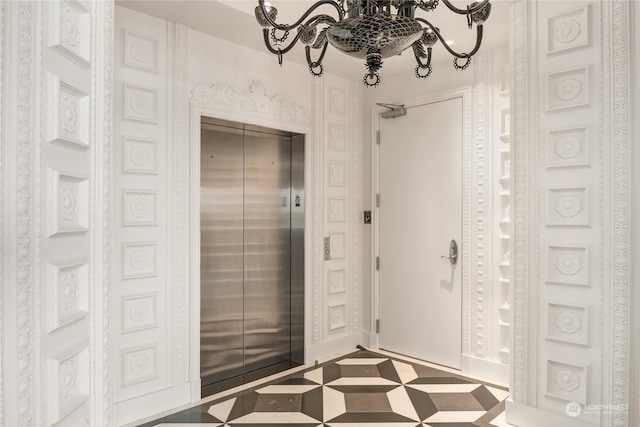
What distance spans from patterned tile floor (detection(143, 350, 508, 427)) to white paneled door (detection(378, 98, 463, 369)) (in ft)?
1.16

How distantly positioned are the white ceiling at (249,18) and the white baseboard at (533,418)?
2342 mm

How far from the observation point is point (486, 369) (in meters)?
3.41

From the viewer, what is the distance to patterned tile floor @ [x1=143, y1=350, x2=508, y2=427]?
2.73 m

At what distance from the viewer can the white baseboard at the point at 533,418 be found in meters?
2.45

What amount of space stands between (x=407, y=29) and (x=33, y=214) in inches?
42.6

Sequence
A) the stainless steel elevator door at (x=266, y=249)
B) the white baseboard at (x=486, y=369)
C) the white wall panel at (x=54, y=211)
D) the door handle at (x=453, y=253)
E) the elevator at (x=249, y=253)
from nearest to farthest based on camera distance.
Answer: the white wall panel at (x=54, y=211) → the elevator at (x=249, y=253) → the white baseboard at (x=486, y=369) → the stainless steel elevator door at (x=266, y=249) → the door handle at (x=453, y=253)

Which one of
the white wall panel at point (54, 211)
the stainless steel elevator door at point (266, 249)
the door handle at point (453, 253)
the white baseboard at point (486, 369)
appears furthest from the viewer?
the door handle at point (453, 253)

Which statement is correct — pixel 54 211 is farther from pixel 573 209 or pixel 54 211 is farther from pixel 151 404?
pixel 573 209

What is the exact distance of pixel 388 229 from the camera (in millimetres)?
4082

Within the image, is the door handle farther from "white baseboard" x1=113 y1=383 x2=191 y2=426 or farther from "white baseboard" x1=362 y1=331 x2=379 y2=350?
"white baseboard" x1=113 y1=383 x2=191 y2=426

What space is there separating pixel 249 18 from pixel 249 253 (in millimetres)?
1651

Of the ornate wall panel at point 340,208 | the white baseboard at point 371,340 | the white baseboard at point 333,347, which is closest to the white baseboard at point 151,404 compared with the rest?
the white baseboard at point 333,347

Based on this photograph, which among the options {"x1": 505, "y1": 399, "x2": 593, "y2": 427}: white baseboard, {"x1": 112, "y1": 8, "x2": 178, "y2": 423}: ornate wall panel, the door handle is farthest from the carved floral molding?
{"x1": 505, "y1": 399, "x2": 593, "y2": 427}: white baseboard

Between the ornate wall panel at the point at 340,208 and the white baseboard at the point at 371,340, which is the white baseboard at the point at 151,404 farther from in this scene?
the white baseboard at the point at 371,340
